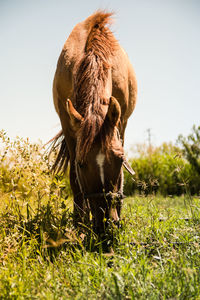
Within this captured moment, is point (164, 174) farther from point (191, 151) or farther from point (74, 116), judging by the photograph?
point (74, 116)

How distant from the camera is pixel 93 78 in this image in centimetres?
327

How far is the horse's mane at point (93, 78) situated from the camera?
2832 millimetres

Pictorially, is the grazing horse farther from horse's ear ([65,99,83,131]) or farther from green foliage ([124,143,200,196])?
green foliage ([124,143,200,196])

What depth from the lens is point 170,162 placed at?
1030cm

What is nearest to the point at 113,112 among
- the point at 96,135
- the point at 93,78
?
the point at 96,135

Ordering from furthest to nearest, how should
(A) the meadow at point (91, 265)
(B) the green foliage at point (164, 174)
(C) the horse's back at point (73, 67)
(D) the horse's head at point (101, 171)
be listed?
(B) the green foliage at point (164, 174), (C) the horse's back at point (73, 67), (D) the horse's head at point (101, 171), (A) the meadow at point (91, 265)

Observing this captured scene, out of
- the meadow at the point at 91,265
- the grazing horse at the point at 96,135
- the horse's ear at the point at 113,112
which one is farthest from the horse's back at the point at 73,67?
the meadow at the point at 91,265

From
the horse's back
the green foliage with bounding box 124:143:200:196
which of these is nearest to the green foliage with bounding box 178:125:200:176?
the green foliage with bounding box 124:143:200:196

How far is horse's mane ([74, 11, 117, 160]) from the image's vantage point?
111 inches

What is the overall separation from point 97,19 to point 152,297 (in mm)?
3904

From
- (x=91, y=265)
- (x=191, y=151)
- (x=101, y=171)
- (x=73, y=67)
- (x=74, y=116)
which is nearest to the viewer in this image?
(x=91, y=265)

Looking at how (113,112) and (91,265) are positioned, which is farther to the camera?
(113,112)

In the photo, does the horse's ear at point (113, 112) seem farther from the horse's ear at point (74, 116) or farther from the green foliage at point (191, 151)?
the green foliage at point (191, 151)

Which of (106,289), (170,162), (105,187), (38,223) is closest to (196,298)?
(106,289)
